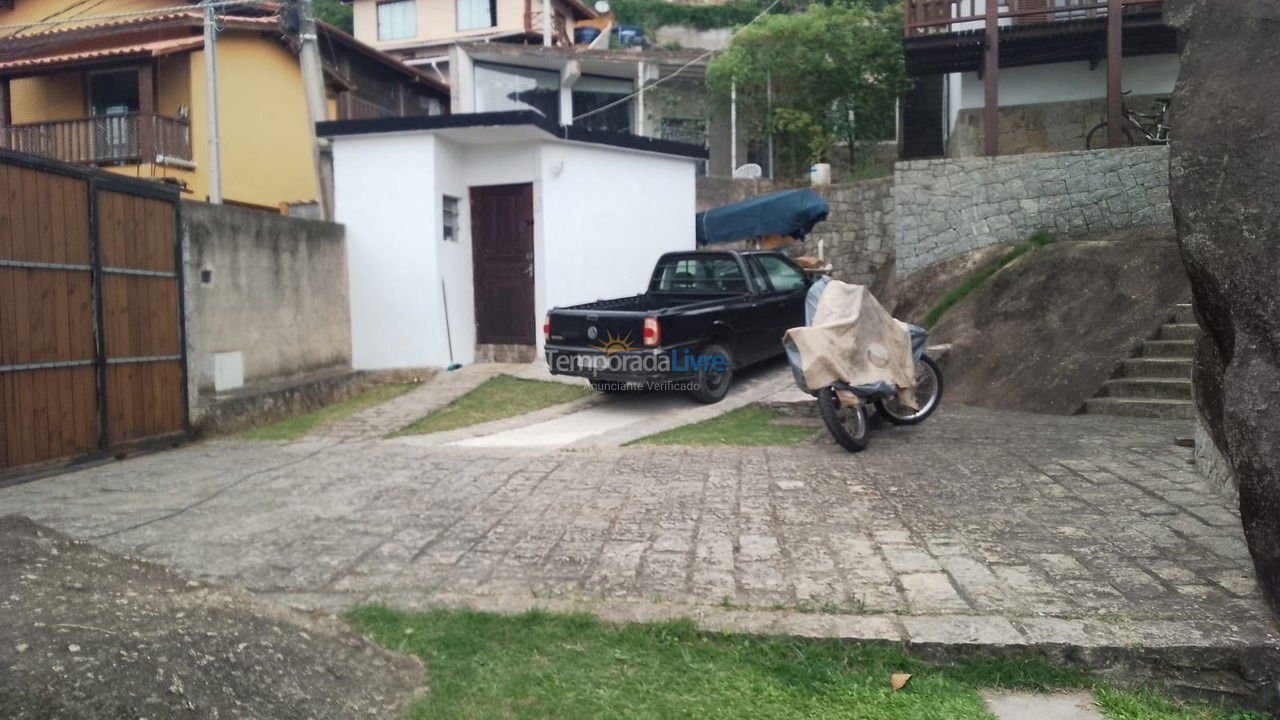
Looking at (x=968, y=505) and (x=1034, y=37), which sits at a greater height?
(x=1034, y=37)

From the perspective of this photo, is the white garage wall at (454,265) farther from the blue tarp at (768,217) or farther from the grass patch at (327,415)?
the blue tarp at (768,217)

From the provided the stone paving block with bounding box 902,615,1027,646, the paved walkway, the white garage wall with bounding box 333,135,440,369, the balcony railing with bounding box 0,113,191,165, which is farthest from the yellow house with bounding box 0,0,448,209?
the stone paving block with bounding box 902,615,1027,646

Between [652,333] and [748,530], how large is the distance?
12.2ft

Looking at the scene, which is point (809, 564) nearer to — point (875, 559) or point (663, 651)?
point (875, 559)

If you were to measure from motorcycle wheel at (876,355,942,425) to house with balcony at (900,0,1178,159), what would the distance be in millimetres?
6105

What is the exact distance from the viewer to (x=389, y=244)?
37.2 ft

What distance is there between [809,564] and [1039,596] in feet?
3.38

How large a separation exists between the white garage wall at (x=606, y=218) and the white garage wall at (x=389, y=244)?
150cm

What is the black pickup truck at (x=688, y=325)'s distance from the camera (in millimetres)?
8492

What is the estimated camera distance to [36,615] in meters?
3.14

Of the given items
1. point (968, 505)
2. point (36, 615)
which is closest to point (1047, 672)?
point (968, 505)

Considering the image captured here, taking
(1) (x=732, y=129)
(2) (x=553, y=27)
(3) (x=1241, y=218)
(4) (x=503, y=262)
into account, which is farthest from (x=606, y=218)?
(2) (x=553, y=27)

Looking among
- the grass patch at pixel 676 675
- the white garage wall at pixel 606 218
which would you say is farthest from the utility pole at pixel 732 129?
the grass patch at pixel 676 675

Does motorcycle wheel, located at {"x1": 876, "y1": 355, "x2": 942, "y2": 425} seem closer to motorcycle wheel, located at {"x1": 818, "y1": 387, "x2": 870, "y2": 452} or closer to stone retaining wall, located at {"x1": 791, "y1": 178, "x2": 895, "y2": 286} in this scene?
motorcycle wheel, located at {"x1": 818, "y1": 387, "x2": 870, "y2": 452}
